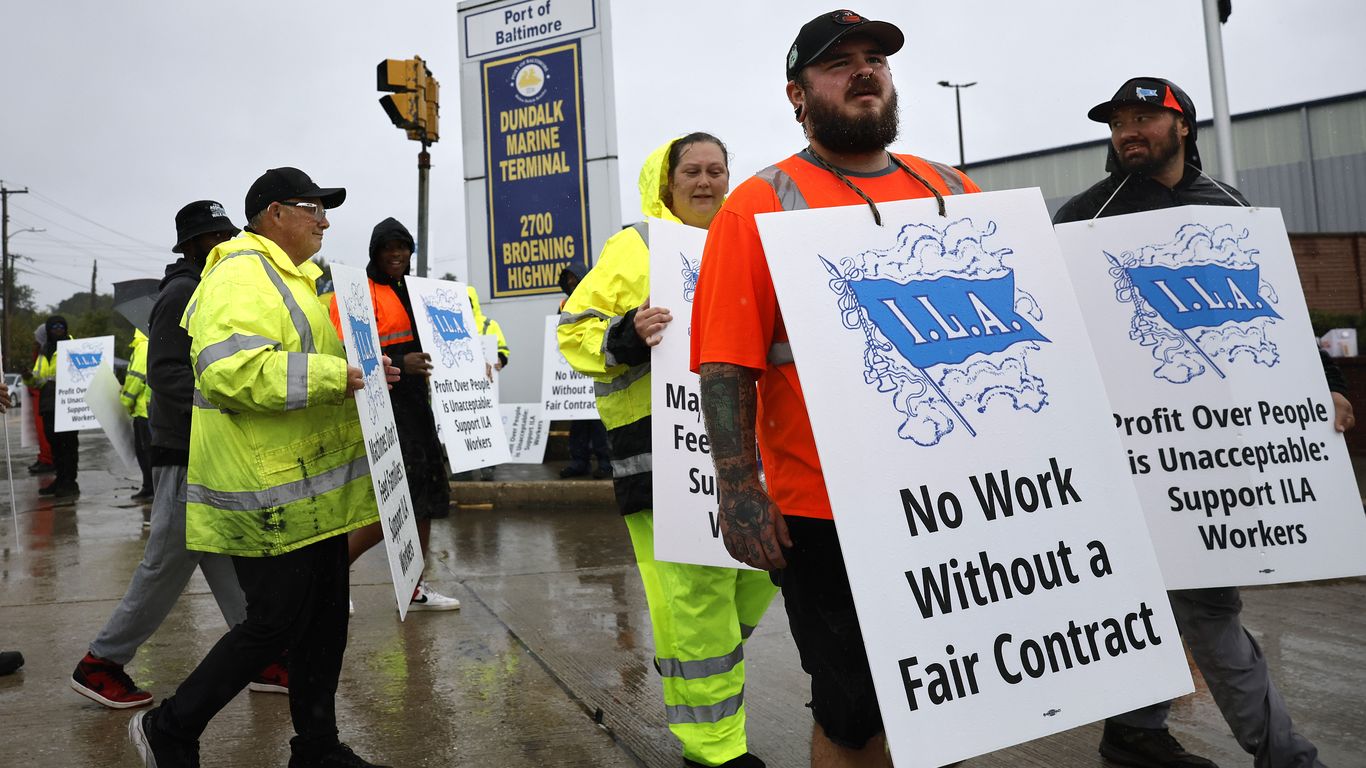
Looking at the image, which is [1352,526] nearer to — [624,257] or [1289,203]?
[624,257]

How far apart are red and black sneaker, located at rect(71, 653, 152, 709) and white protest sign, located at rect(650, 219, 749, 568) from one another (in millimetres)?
2189

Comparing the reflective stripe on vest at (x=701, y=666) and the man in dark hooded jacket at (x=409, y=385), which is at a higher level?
the man in dark hooded jacket at (x=409, y=385)

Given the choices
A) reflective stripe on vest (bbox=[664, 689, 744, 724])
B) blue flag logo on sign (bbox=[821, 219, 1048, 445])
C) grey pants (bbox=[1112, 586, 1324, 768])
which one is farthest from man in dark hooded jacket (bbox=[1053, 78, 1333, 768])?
blue flag logo on sign (bbox=[821, 219, 1048, 445])

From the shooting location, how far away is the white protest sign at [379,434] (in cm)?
313

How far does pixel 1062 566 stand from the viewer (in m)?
2.05

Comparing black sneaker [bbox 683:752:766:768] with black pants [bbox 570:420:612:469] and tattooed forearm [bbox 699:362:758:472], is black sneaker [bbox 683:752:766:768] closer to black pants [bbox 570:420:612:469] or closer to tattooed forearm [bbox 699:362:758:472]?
tattooed forearm [bbox 699:362:758:472]

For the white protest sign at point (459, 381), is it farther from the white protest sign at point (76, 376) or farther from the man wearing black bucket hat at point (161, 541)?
the white protest sign at point (76, 376)

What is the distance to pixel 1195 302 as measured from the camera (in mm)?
2945

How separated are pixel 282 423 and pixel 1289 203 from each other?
36.1m

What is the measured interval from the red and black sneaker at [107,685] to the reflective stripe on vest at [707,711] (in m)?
2.12

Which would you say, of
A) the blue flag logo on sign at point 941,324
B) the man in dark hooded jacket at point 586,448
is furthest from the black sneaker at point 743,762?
the man in dark hooded jacket at point 586,448

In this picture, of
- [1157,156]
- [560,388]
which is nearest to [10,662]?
[1157,156]

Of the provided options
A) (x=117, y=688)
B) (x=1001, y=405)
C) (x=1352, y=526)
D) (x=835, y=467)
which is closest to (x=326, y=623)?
(x=117, y=688)

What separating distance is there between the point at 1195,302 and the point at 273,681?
359 centimetres
